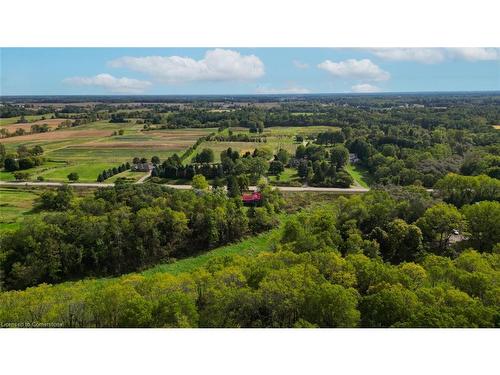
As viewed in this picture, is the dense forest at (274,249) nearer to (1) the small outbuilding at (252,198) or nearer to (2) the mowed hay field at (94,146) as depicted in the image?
(1) the small outbuilding at (252,198)

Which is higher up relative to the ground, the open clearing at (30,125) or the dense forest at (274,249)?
the open clearing at (30,125)

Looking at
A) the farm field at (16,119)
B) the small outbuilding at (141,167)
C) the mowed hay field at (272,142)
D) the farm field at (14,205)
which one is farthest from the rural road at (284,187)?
the farm field at (16,119)

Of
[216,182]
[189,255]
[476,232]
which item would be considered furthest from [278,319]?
[216,182]

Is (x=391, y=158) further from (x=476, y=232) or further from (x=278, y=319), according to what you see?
(x=278, y=319)

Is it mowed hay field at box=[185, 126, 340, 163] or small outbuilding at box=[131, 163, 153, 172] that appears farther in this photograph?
mowed hay field at box=[185, 126, 340, 163]

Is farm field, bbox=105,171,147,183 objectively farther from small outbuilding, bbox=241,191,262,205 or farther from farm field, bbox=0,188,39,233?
small outbuilding, bbox=241,191,262,205

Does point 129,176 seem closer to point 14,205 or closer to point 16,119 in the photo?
point 14,205

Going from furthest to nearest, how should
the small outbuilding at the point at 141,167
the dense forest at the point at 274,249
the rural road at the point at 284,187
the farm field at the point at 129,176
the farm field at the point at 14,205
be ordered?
the small outbuilding at the point at 141,167 < the farm field at the point at 129,176 < the rural road at the point at 284,187 < the farm field at the point at 14,205 < the dense forest at the point at 274,249

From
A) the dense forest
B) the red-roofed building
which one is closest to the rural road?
the dense forest
